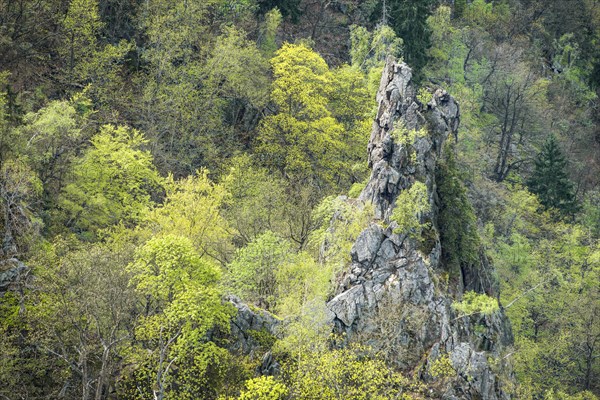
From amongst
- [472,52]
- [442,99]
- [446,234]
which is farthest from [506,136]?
[446,234]

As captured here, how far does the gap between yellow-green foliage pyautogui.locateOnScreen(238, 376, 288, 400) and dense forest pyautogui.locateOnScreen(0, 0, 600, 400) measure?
0.29 m

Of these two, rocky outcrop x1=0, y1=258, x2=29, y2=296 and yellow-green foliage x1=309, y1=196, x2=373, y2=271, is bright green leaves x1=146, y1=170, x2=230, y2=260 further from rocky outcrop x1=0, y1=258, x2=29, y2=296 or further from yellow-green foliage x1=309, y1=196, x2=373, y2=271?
rocky outcrop x1=0, y1=258, x2=29, y2=296

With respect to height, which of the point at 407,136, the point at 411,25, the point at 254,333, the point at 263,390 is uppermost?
the point at 411,25

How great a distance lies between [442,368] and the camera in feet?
129

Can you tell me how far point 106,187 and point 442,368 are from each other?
84.8 feet

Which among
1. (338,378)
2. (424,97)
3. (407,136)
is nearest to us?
(338,378)

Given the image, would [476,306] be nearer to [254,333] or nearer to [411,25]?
[254,333]

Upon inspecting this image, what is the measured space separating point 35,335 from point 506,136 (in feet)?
220

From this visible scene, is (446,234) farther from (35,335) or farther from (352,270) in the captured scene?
(35,335)

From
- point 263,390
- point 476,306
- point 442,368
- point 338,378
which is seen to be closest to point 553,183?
point 476,306

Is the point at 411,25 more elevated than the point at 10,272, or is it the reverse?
the point at 411,25

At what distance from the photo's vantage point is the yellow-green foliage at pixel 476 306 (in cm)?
4409

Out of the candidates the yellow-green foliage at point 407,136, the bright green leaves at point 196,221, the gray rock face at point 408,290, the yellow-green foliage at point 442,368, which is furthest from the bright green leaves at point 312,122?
the yellow-green foliage at point 442,368

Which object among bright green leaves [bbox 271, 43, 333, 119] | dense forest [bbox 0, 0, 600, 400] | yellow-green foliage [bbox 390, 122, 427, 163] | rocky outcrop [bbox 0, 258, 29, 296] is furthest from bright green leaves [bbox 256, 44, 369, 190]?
rocky outcrop [bbox 0, 258, 29, 296]
